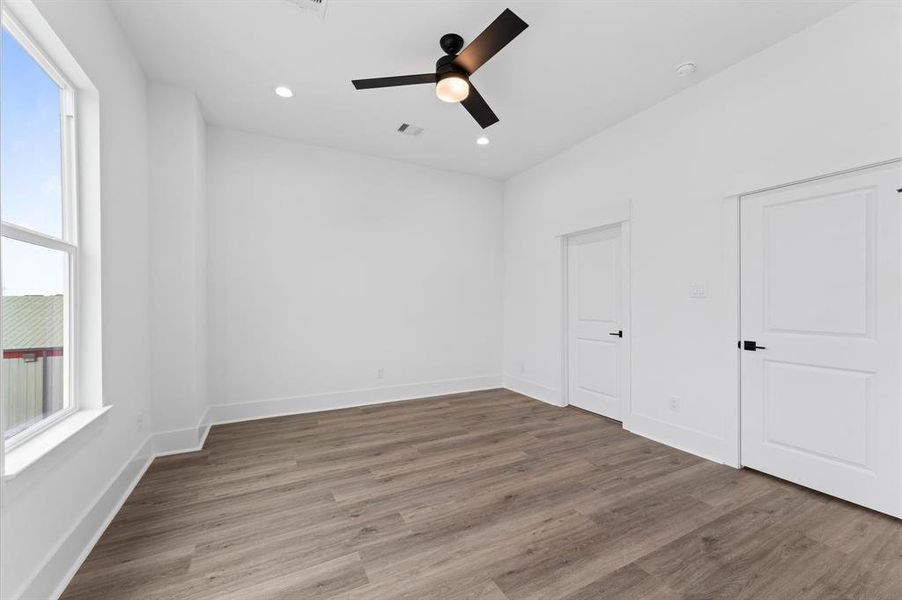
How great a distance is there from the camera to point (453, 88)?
2537mm

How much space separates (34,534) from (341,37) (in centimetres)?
319

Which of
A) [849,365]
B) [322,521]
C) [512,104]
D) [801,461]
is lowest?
[322,521]

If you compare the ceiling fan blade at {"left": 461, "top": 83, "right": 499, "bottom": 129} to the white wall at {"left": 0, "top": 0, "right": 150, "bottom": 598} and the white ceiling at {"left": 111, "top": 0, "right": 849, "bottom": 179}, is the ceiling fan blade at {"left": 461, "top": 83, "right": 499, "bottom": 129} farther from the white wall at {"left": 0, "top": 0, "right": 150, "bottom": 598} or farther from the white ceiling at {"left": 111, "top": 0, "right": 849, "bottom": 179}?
the white wall at {"left": 0, "top": 0, "right": 150, "bottom": 598}

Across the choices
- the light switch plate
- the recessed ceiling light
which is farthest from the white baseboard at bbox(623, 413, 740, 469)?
the recessed ceiling light

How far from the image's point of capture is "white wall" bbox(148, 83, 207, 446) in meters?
3.09

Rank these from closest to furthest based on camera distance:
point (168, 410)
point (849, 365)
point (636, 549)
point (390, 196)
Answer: point (636, 549), point (849, 365), point (168, 410), point (390, 196)

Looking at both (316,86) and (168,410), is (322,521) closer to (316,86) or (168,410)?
(168,410)

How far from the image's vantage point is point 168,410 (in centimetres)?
311

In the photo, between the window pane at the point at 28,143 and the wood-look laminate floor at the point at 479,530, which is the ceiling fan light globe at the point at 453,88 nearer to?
the window pane at the point at 28,143

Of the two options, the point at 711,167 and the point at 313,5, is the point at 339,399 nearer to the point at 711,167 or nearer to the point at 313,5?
the point at 313,5

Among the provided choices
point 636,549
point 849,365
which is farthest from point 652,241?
point 636,549

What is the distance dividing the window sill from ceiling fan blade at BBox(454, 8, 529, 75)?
9.49 ft

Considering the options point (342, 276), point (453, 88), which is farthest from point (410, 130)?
point (342, 276)

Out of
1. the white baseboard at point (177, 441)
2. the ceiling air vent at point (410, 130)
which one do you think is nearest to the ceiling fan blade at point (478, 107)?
the ceiling air vent at point (410, 130)
